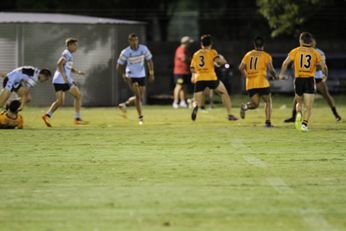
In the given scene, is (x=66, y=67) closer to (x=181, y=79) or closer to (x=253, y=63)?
(x=253, y=63)

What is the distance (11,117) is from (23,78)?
0.95 metres

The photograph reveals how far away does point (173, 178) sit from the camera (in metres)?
12.2

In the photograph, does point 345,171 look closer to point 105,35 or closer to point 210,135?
point 210,135

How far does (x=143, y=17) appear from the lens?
45.8m

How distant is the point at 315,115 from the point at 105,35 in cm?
944

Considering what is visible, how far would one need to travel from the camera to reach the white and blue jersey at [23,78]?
21062 millimetres

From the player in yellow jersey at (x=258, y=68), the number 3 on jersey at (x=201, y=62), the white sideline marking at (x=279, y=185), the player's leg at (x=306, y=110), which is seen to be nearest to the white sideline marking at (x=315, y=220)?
the white sideline marking at (x=279, y=185)

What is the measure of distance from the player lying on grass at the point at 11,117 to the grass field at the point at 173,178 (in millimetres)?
588

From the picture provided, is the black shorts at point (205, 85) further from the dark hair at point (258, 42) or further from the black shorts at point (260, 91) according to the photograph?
the dark hair at point (258, 42)

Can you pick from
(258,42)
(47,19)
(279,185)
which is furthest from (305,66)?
(47,19)

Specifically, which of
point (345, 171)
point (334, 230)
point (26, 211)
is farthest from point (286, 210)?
point (345, 171)

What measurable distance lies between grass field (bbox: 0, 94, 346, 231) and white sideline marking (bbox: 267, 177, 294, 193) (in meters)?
0.01

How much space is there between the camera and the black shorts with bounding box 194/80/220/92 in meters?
23.2

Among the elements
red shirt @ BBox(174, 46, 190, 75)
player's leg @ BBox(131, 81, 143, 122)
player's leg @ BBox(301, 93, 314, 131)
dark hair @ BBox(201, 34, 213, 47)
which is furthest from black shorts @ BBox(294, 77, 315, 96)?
red shirt @ BBox(174, 46, 190, 75)
